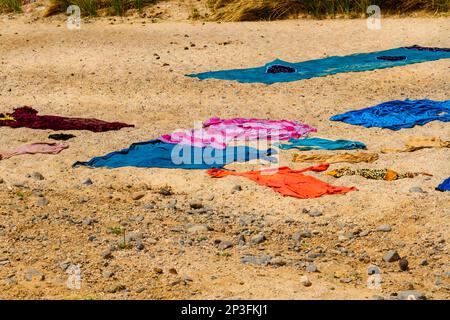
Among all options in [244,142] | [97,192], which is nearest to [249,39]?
[244,142]

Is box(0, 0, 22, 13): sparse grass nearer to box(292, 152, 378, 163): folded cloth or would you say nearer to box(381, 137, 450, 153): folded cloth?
box(292, 152, 378, 163): folded cloth

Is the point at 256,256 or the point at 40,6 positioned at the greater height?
the point at 40,6

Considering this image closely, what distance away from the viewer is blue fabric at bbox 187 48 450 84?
10047 mm

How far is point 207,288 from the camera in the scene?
450cm

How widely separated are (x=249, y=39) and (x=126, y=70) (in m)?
2.16

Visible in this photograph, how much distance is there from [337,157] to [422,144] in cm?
87

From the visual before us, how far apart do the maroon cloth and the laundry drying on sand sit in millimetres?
2669

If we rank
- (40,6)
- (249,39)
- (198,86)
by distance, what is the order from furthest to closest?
1. (40,6)
2. (249,39)
3. (198,86)

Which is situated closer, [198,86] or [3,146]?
[3,146]

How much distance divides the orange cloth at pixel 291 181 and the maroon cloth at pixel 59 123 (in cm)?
190

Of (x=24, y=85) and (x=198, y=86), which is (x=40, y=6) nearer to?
(x=24, y=85)

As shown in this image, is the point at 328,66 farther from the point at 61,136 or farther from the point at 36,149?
the point at 36,149

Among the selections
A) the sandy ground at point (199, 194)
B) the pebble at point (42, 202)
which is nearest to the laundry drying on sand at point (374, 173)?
the sandy ground at point (199, 194)
